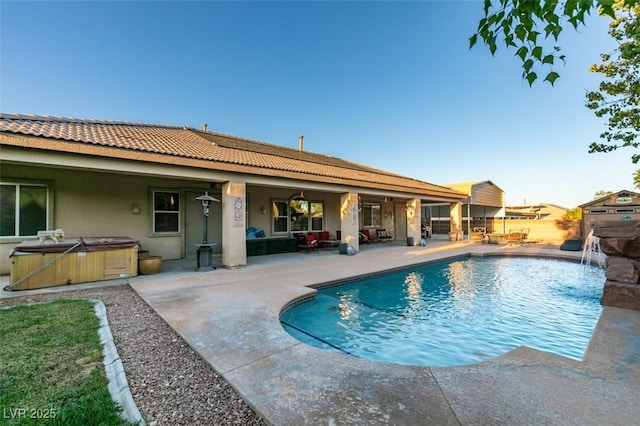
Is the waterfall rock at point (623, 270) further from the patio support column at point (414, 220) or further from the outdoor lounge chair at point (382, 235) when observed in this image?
the outdoor lounge chair at point (382, 235)

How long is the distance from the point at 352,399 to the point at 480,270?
33.2 ft

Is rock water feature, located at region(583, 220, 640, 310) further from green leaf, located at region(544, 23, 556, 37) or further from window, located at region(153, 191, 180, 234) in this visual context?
window, located at region(153, 191, 180, 234)

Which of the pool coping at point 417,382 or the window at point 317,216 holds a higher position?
the window at point 317,216

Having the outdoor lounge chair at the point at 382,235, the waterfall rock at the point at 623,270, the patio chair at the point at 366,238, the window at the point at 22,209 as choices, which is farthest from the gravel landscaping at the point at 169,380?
the outdoor lounge chair at the point at 382,235

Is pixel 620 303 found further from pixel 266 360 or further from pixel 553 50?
pixel 266 360

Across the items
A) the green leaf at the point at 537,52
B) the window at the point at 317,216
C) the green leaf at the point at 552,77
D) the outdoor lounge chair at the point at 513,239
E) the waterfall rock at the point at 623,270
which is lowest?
the outdoor lounge chair at the point at 513,239

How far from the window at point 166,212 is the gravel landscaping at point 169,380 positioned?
6474 millimetres

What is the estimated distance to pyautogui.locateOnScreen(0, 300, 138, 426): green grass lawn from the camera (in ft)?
7.22

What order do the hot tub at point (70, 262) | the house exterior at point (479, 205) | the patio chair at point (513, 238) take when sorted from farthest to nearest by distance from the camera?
the house exterior at point (479, 205)
the patio chair at point (513, 238)
the hot tub at point (70, 262)

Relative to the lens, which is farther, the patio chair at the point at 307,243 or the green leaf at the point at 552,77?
the patio chair at the point at 307,243

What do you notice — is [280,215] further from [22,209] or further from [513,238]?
[513,238]

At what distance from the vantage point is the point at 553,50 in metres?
2.24

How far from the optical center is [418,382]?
2.67m

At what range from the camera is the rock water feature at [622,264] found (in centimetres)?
497
